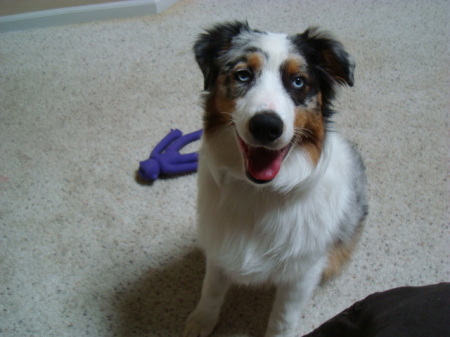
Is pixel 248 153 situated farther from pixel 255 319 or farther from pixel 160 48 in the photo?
pixel 160 48

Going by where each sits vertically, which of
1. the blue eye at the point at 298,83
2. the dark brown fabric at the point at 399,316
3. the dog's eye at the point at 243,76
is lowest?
the dark brown fabric at the point at 399,316

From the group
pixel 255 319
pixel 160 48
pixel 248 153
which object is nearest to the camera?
pixel 248 153

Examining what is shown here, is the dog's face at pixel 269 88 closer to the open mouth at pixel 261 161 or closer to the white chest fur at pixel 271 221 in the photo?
the open mouth at pixel 261 161

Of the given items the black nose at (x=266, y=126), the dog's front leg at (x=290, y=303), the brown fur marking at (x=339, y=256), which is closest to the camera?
the black nose at (x=266, y=126)

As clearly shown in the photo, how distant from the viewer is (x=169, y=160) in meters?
2.00

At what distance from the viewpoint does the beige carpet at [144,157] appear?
1665 millimetres

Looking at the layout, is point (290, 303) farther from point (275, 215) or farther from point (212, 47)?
point (212, 47)

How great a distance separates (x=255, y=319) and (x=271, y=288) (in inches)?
5.4

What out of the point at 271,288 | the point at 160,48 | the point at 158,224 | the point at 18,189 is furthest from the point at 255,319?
the point at 160,48

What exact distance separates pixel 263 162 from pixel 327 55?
0.38 meters

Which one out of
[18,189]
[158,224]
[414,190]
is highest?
[18,189]

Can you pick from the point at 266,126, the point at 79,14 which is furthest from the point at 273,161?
the point at 79,14

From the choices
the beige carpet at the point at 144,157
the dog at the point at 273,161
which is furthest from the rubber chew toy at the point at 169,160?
the dog at the point at 273,161

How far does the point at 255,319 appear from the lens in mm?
1630
